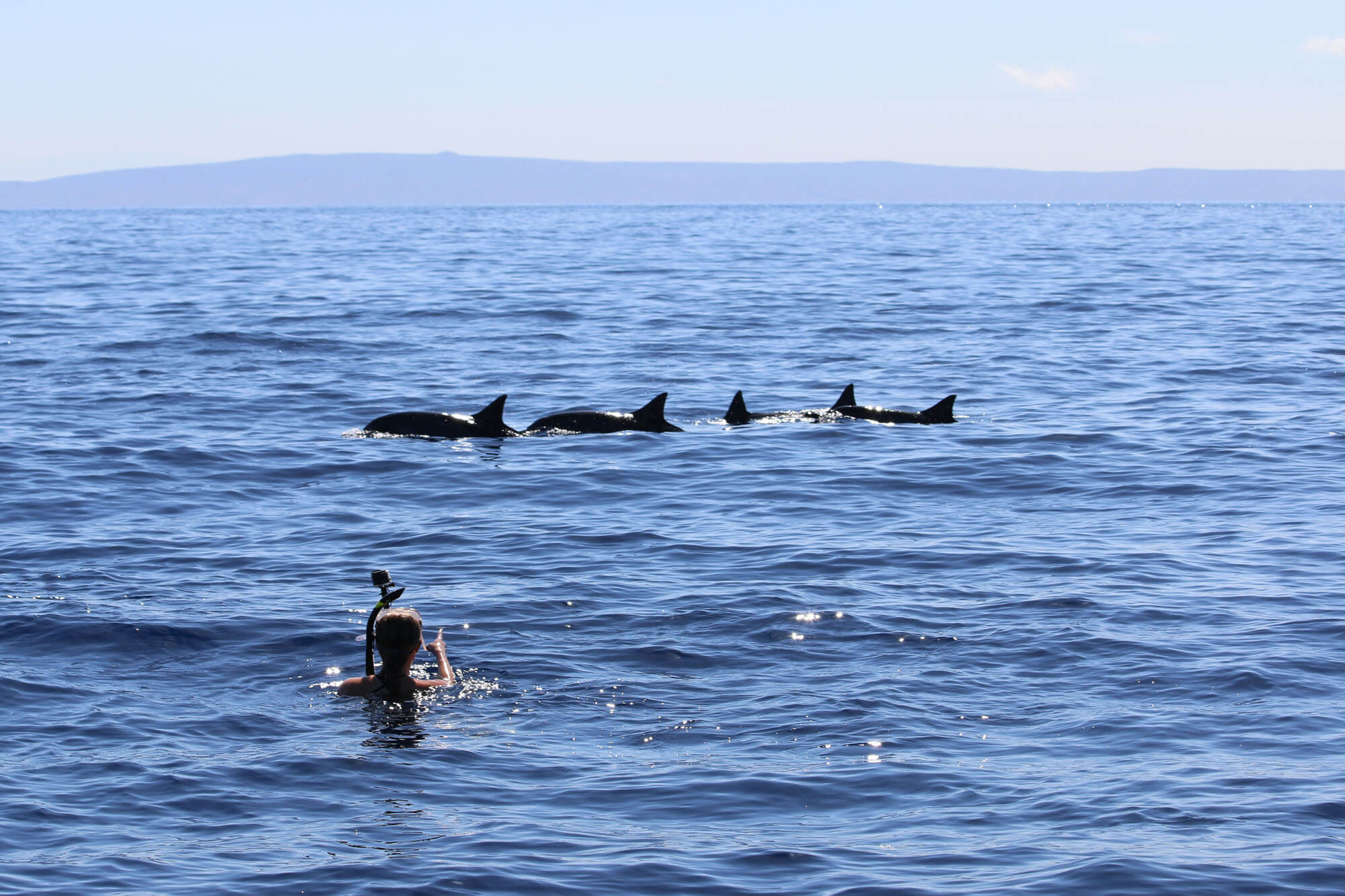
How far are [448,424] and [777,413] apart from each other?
18.9 feet

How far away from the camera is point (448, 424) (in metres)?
23.0

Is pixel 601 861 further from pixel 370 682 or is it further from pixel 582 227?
pixel 582 227

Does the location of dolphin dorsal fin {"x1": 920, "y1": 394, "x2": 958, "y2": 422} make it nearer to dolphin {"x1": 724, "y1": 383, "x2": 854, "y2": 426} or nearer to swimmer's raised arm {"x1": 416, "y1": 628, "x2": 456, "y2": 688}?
dolphin {"x1": 724, "y1": 383, "x2": 854, "y2": 426}

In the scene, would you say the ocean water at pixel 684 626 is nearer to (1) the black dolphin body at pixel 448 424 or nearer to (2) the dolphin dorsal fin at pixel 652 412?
(1) the black dolphin body at pixel 448 424

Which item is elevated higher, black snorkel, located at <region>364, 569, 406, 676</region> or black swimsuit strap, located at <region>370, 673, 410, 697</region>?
black snorkel, located at <region>364, 569, 406, 676</region>

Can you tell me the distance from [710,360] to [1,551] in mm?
19155

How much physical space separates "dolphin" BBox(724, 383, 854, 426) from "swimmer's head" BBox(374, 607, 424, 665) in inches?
532

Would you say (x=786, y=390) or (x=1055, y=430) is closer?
(x=1055, y=430)

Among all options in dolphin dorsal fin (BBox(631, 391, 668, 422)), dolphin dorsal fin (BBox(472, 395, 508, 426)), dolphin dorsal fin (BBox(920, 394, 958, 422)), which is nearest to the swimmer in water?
dolphin dorsal fin (BBox(472, 395, 508, 426))

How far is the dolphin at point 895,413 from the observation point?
2444 centimetres

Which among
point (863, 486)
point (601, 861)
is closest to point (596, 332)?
point (863, 486)

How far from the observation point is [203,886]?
8.23 metres

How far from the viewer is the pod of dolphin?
23031 millimetres

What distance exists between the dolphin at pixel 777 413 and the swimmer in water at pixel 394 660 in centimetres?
1345
